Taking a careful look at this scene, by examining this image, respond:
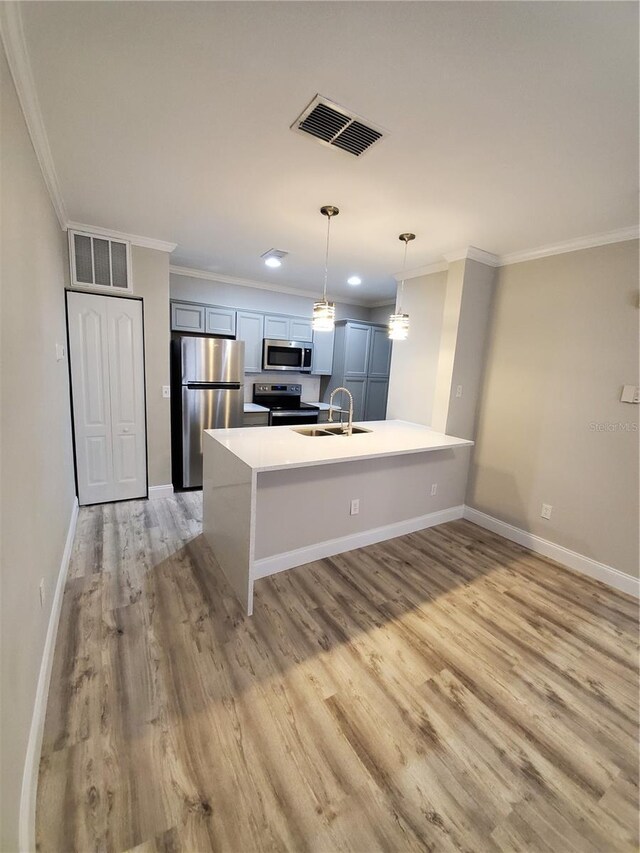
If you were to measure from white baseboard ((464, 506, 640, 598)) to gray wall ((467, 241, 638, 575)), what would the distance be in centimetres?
5

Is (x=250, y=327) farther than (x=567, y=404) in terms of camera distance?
Yes

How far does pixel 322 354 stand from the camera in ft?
17.2

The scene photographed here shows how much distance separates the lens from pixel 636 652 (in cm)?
201

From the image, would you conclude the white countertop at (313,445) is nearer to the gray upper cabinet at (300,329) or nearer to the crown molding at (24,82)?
the crown molding at (24,82)

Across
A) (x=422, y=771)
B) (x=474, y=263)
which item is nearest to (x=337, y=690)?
(x=422, y=771)

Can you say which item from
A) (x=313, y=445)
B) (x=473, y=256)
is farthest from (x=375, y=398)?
(x=313, y=445)

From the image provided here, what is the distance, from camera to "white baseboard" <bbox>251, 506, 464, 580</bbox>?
8.16 feet

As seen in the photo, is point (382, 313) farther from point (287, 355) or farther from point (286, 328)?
point (287, 355)

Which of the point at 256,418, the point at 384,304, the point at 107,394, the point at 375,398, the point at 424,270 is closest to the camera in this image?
the point at 107,394

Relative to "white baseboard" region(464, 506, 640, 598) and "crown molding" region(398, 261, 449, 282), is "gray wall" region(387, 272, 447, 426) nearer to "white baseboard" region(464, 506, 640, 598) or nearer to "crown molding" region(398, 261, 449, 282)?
"crown molding" region(398, 261, 449, 282)

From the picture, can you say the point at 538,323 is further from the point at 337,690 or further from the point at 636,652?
the point at 337,690

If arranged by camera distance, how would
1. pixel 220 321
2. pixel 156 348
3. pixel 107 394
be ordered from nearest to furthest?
pixel 107 394
pixel 156 348
pixel 220 321

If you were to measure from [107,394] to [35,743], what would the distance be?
2673mm

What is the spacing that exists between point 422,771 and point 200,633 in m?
1.21
